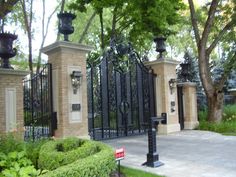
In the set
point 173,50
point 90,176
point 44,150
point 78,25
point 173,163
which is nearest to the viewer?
point 90,176

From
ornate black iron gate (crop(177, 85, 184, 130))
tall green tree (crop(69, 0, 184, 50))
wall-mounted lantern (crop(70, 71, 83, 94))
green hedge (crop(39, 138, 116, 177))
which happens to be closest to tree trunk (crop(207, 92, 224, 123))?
ornate black iron gate (crop(177, 85, 184, 130))

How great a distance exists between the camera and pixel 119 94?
38.5ft

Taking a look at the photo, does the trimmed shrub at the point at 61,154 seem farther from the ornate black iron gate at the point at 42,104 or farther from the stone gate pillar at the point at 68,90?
the ornate black iron gate at the point at 42,104

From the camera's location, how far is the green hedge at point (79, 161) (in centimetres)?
433

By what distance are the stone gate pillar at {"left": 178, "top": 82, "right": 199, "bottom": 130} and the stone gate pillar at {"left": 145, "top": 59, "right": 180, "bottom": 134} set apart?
950mm

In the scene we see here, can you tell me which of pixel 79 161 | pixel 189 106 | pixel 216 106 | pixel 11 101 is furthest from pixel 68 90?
pixel 216 106

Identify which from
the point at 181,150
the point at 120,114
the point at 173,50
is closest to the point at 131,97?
the point at 120,114

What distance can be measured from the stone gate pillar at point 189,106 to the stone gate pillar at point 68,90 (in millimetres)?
6078

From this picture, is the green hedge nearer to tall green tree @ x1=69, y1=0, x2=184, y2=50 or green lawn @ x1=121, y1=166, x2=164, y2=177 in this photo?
green lawn @ x1=121, y1=166, x2=164, y2=177

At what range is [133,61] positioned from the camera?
12.5 m

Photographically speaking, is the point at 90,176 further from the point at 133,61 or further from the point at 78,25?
the point at 78,25

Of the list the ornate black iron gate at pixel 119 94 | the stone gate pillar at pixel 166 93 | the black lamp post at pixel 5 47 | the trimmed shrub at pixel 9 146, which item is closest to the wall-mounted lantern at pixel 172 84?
the stone gate pillar at pixel 166 93

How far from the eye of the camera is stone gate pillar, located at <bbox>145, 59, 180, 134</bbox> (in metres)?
13.0

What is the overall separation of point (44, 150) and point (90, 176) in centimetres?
130
